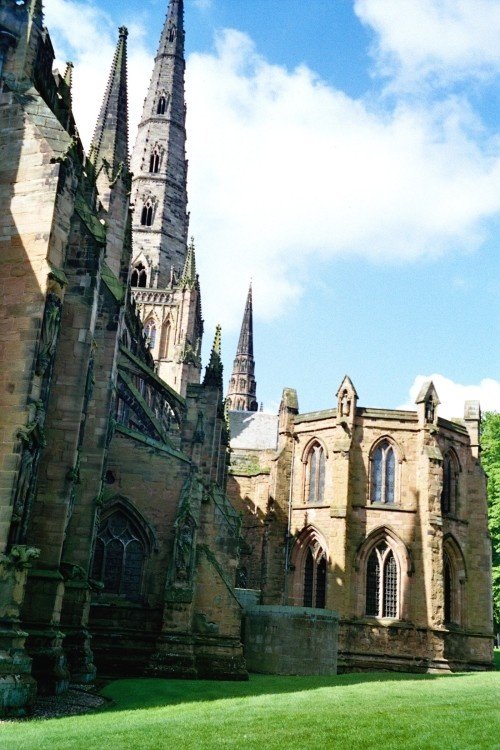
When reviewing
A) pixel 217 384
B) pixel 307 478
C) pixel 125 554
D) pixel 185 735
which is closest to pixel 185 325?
pixel 307 478

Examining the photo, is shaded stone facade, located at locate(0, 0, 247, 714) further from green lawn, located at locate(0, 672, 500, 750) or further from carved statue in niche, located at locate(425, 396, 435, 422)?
carved statue in niche, located at locate(425, 396, 435, 422)

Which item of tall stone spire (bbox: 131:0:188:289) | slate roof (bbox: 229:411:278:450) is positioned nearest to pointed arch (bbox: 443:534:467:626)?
slate roof (bbox: 229:411:278:450)

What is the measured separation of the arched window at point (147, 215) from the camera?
5594 cm

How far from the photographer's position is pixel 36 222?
14180 mm

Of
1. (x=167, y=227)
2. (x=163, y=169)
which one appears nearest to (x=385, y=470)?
(x=167, y=227)

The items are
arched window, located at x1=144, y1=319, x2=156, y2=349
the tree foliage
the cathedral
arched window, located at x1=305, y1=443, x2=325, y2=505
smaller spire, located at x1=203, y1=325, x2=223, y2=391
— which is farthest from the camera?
arched window, located at x1=144, y1=319, x2=156, y2=349

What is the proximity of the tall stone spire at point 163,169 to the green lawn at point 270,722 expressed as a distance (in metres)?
40.8

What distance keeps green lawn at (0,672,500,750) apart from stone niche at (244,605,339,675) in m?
7.25

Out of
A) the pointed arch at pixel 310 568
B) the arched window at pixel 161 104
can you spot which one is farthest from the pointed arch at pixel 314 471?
the arched window at pixel 161 104

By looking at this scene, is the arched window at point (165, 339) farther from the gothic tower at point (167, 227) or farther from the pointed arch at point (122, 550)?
the pointed arch at point (122, 550)

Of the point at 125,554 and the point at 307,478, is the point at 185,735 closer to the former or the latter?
the point at 125,554

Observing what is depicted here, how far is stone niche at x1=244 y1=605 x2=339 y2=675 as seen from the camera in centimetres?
2408

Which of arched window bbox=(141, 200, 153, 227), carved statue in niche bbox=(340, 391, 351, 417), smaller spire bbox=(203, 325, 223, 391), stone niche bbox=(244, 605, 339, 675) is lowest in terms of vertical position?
stone niche bbox=(244, 605, 339, 675)

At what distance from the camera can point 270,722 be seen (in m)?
11.5
